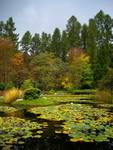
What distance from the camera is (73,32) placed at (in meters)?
73.0

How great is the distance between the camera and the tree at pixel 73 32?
236ft

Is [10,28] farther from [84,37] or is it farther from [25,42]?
[84,37]

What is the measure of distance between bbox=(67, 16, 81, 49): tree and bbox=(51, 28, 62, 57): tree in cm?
281

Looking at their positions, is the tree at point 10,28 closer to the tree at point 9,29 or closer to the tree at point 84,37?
the tree at point 9,29

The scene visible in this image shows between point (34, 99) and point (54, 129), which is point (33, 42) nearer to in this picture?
point (34, 99)

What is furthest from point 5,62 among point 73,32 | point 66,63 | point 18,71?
point 73,32

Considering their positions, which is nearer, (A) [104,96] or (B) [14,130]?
(B) [14,130]

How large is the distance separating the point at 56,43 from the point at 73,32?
15.4 ft

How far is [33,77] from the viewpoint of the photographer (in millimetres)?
52469

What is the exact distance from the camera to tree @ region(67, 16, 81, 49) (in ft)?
236

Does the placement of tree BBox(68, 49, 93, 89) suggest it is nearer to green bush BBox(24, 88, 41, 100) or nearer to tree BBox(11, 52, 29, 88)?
tree BBox(11, 52, 29, 88)

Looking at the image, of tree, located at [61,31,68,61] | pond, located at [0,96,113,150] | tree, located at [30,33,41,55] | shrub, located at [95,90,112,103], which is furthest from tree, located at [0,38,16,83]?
pond, located at [0,96,113,150]

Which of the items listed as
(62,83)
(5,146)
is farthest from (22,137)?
(62,83)

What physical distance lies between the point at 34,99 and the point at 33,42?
162ft
